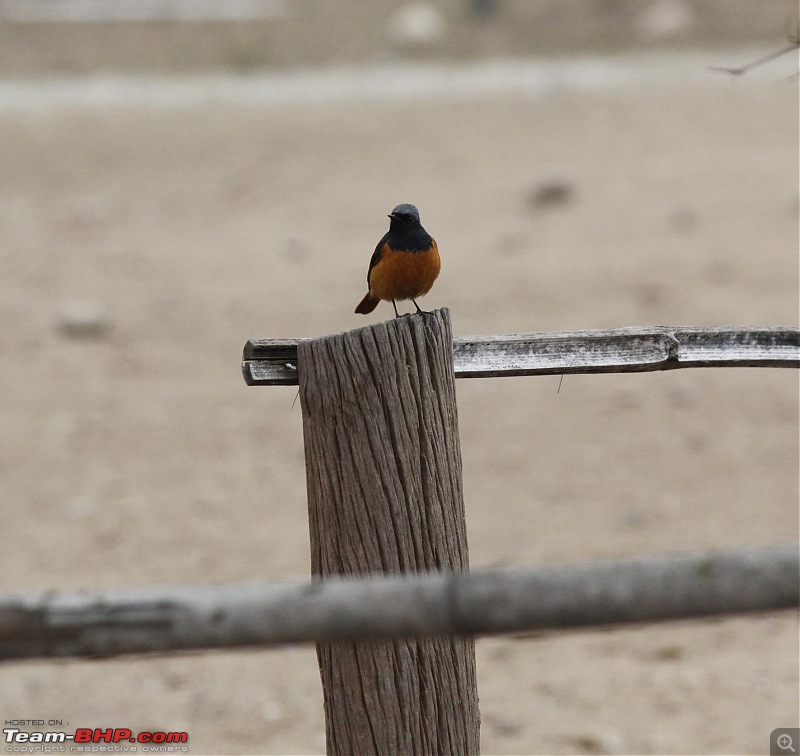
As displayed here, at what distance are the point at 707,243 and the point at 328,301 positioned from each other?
12.8 feet

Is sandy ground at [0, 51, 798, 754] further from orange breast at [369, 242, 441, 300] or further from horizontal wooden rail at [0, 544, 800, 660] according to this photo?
orange breast at [369, 242, 441, 300]

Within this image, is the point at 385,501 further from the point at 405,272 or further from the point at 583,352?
the point at 405,272

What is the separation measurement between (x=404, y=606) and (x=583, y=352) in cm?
119

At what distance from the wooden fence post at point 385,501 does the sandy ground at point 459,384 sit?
2.78 feet

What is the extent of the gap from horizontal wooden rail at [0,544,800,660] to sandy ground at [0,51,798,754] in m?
0.20

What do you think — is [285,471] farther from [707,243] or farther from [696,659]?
[707,243]

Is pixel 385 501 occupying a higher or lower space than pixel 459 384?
lower

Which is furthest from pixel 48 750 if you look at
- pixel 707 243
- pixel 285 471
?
pixel 707 243

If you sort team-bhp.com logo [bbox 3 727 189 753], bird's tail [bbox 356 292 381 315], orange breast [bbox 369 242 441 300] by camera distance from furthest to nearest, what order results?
bird's tail [bbox 356 292 381 315] → team-bhp.com logo [bbox 3 727 189 753] → orange breast [bbox 369 242 441 300]

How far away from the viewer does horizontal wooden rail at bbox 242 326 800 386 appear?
219 cm

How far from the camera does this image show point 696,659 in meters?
4.82

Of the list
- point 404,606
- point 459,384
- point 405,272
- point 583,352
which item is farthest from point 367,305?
point 459,384

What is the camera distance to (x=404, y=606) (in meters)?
1.19

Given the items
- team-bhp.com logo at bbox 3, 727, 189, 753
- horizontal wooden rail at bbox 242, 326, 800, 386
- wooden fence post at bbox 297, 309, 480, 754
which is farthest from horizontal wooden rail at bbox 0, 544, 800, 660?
team-bhp.com logo at bbox 3, 727, 189, 753
